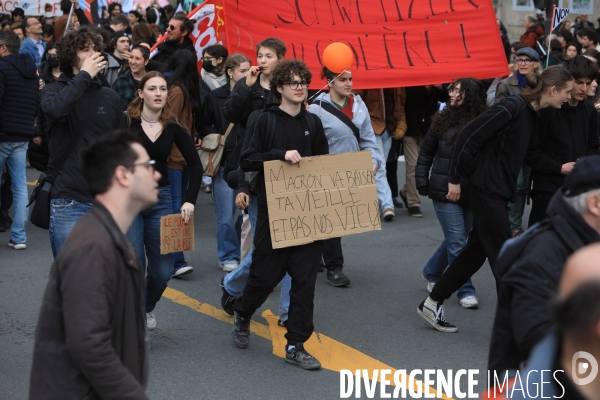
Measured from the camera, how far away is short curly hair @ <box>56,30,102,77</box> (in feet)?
16.9

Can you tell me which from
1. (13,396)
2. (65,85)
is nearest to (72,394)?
(13,396)

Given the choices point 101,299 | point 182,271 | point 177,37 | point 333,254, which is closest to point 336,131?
point 333,254

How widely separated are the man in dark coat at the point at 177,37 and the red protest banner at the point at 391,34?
0.20 m

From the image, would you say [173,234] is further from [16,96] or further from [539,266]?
[16,96]

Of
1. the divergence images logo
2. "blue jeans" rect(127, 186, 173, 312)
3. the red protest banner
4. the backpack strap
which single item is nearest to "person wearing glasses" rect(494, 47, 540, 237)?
the red protest banner

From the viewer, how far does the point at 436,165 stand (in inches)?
259

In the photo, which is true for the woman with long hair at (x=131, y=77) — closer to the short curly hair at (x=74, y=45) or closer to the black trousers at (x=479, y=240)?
the short curly hair at (x=74, y=45)

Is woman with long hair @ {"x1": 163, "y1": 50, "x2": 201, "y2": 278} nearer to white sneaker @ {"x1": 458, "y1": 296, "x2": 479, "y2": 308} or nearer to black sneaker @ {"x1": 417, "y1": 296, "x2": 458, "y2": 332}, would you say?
black sneaker @ {"x1": 417, "y1": 296, "x2": 458, "y2": 332}

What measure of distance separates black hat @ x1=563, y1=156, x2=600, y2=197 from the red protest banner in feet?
20.0

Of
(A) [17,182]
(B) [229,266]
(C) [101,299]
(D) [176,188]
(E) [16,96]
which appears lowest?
(B) [229,266]

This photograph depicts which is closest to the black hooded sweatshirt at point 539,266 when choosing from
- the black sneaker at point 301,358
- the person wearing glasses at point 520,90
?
the black sneaker at point 301,358

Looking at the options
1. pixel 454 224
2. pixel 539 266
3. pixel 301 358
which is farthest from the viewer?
pixel 454 224

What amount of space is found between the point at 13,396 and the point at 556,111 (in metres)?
4.08

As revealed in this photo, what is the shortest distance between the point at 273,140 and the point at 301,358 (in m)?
1.36
